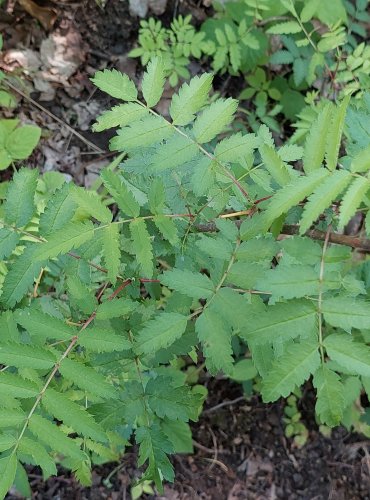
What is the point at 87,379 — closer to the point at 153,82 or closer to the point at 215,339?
the point at 215,339

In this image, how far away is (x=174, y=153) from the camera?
4.31 ft

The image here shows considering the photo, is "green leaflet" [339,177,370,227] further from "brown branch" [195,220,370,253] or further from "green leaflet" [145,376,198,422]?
"green leaflet" [145,376,198,422]

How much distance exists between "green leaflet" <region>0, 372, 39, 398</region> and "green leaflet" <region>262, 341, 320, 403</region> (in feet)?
1.80

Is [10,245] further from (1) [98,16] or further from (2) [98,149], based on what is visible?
(1) [98,16]

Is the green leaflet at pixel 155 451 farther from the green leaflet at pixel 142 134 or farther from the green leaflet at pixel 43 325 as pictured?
the green leaflet at pixel 142 134

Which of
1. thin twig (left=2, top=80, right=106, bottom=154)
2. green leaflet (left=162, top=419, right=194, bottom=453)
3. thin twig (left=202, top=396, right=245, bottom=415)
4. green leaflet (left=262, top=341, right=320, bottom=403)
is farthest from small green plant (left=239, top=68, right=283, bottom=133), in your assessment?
green leaflet (left=262, top=341, right=320, bottom=403)

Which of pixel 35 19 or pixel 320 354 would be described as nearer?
pixel 320 354

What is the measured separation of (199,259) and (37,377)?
Answer: 1.73ft

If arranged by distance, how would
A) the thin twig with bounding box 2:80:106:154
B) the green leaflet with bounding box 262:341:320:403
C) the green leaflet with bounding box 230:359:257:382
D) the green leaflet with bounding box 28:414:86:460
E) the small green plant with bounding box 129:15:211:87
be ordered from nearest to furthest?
the green leaflet with bounding box 262:341:320:403, the green leaflet with bounding box 28:414:86:460, the green leaflet with bounding box 230:359:257:382, the small green plant with bounding box 129:15:211:87, the thin twig with bounding box 2:80:106:154

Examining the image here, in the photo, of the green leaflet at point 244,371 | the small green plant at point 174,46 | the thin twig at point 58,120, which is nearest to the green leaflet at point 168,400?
the green leaflet at point 244,371

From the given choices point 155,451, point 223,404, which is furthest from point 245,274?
point 223,404

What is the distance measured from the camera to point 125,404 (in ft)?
4.74

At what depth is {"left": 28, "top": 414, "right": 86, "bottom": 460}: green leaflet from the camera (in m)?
1.17

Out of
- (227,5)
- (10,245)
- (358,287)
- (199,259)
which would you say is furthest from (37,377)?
(227,5)
